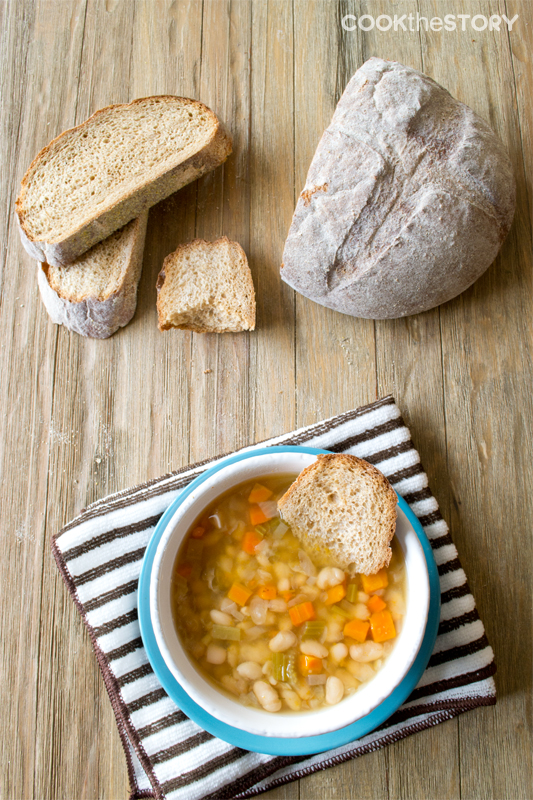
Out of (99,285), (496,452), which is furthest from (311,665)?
(99,285)

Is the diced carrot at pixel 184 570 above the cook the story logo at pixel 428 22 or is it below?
below

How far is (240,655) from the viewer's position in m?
1.45

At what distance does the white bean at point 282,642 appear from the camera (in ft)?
4.67

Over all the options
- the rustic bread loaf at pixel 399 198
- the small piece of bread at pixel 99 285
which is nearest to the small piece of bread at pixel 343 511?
the rustic bread loaf at pixel 399 198

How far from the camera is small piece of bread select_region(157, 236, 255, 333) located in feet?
5.68

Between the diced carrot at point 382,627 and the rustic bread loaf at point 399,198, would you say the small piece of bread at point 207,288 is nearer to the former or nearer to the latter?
the rustic bread loaf at point 399,198

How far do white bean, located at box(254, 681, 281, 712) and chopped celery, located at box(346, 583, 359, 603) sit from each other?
283 mm

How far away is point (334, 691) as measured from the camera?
1.40 m

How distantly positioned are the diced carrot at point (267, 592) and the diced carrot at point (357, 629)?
19cm

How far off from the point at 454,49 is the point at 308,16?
481mm

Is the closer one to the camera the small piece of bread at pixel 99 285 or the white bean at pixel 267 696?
the white bean at pixel 267 696

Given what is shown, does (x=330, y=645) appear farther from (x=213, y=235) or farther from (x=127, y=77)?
(x=127, y=77)

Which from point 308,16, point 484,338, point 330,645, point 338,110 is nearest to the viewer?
point 330,645

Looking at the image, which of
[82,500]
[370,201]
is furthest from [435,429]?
[82,500]
